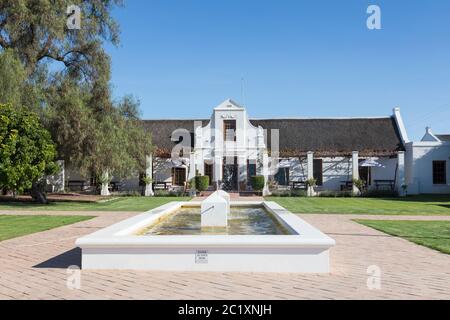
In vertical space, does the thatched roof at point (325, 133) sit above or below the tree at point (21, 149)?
above

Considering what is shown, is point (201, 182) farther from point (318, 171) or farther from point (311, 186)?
point (318, 171)

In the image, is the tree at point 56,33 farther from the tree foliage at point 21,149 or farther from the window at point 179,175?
the window at point 179,175

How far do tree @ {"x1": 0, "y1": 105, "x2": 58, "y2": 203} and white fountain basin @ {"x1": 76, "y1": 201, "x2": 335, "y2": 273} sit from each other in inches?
489

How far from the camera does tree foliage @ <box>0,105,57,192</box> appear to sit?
1831cm

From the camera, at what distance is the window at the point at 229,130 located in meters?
35.8

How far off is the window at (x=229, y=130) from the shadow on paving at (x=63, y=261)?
26558 millimetres

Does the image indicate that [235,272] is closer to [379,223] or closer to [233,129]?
[379,223]

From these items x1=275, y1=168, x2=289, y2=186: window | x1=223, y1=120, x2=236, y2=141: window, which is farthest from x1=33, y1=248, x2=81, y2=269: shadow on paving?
x1=275, y1=168, x2=289, y2=186: window

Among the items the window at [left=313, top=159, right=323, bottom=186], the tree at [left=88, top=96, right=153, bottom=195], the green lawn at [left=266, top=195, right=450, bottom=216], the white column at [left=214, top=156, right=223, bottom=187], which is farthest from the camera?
the window at [left=313, top=159, right=323, bottom=186]

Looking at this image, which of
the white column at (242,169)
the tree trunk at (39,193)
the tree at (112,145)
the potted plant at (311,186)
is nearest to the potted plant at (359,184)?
the potted plant at (311,186)

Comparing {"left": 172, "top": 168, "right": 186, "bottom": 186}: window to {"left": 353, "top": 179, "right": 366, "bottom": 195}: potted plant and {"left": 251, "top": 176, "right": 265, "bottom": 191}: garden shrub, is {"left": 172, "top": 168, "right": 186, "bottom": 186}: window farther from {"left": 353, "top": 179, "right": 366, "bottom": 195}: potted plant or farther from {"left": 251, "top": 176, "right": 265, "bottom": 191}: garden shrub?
{"left": 353, "top": 179, "right": 366, "bottom": 195}: potted plant
